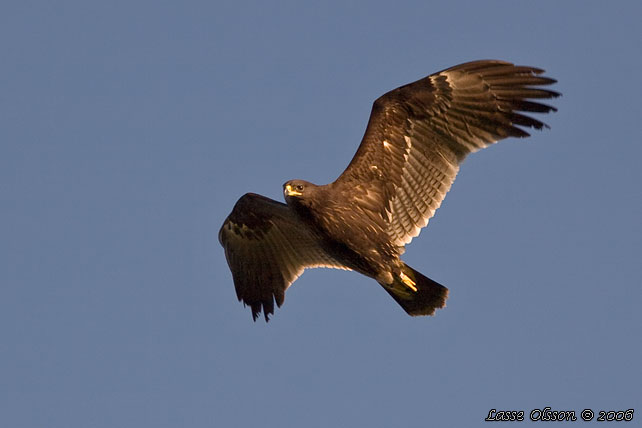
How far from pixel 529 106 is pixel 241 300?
5.01 metres

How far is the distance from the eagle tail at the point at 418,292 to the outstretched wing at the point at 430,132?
0.48 metres

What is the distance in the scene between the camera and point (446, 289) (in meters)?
11.6

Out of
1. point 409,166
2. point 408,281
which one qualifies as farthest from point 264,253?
point 409,166

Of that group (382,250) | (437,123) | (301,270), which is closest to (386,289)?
(382,250)

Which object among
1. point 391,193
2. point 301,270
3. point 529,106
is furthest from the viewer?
point 301,270

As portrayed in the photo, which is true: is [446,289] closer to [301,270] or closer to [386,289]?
[386,289]

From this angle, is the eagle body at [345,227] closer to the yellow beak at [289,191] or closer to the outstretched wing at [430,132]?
the yellow beak at [289,191]

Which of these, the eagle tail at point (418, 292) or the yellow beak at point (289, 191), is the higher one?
the yellow beak at point (289, 191)

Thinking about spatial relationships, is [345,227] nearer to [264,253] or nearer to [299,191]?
[299,191]

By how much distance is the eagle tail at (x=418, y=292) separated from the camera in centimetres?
1152

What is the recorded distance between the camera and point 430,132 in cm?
1145

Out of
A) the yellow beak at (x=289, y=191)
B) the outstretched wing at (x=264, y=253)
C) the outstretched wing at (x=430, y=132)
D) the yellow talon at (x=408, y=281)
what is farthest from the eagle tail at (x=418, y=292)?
the yellow beak at (x=289, y=191)

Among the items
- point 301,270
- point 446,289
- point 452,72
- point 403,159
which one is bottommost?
point 446,289

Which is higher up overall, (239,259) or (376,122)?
(376,122)
